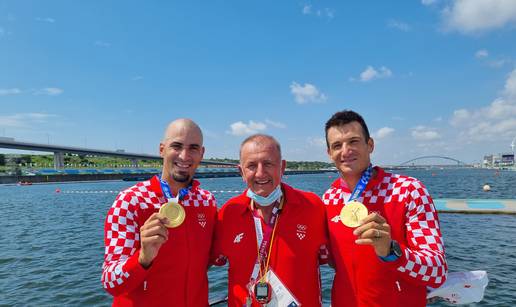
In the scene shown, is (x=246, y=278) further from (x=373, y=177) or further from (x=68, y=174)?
(x=68, y=174)

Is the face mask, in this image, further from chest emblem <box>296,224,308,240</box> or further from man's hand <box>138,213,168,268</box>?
man's hand <box>138,213,168,268</box>

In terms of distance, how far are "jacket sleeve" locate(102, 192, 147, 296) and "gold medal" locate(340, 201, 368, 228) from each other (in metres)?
2.11

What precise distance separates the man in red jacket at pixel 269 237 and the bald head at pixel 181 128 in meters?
0.67

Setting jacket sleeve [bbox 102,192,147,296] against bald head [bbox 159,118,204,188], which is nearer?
jacket sleeve [bbox 102,192,147,296]

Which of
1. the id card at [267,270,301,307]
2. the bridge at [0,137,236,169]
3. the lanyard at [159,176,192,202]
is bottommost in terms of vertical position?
the id card at [267,270,301,307]

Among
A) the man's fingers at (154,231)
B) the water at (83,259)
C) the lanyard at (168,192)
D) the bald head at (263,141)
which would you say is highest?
the bald head at (263,141)

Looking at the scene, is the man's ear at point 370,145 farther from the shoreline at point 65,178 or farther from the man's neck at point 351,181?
the shoreline at point 65,178

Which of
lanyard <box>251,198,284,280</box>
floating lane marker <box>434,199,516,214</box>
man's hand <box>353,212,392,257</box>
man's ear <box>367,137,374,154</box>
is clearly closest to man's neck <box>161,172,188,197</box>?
lanyard <box>251,198,284,280</box>

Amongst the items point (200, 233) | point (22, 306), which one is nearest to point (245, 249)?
point (200, 233)

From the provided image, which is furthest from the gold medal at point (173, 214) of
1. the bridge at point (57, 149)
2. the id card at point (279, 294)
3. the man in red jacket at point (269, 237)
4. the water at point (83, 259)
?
the bridge at point (57, 149)

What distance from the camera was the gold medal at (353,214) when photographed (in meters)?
2.95

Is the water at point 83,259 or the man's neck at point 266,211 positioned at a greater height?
the man's neck at point 266,211

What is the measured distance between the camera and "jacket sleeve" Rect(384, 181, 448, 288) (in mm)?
2945

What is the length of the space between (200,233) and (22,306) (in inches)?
382
